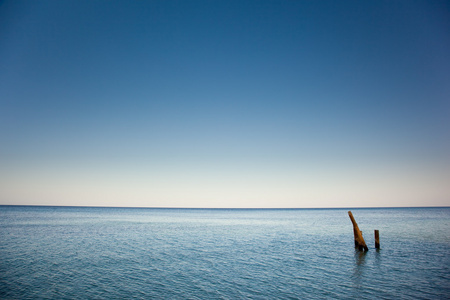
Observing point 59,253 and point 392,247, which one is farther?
point 392,247

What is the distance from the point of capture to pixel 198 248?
28672mm

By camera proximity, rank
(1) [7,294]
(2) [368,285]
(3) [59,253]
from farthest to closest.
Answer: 1. (3) [59,253]
2. (2) [368,285]
3. (1) [7,294]

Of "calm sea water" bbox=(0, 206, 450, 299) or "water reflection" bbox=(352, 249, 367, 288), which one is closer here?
"calm sea water" bbox=(0, 206, 450, 299)

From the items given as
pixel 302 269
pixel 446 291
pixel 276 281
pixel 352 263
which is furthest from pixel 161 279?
pixel 446 291

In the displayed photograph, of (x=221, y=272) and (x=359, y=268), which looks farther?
(x=359, y=268)

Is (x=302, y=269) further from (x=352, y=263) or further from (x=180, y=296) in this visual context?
(x=180, y=296)

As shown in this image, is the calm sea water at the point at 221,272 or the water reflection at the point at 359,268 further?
the water reflection at the point at 359,268

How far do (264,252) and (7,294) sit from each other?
69.0 ft

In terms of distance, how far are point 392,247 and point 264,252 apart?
52.5 feet

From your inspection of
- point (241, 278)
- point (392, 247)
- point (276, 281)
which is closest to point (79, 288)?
point (241, 278)

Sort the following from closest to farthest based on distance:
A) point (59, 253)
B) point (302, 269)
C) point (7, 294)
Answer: point (7, 294) < point (302, 269) < point (59, 253)

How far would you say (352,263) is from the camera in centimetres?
2170

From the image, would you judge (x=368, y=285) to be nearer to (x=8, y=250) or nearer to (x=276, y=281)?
(x=276, y=281)

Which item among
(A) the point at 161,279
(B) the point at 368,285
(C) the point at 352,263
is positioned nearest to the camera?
(B) the point at 368,285
